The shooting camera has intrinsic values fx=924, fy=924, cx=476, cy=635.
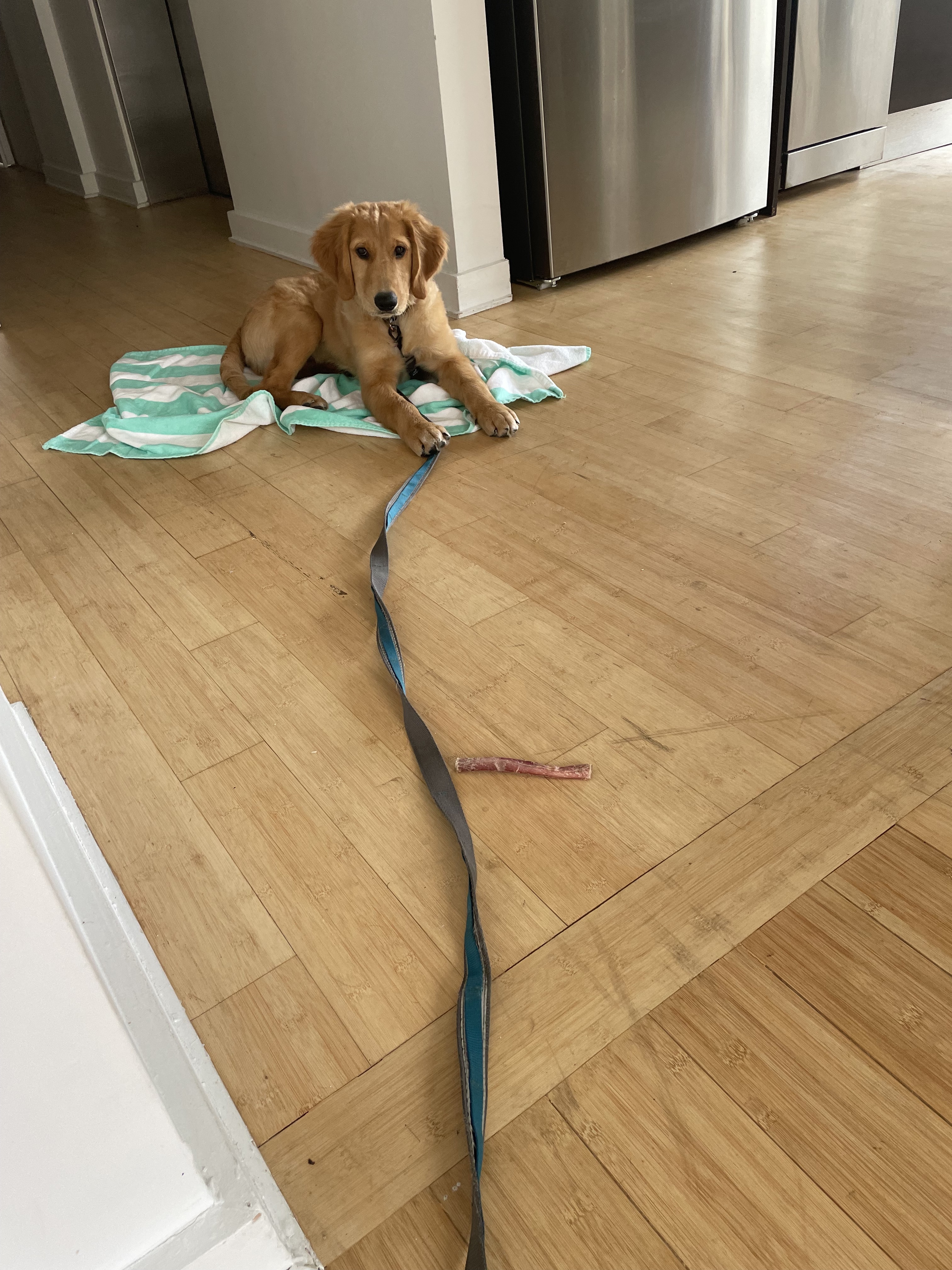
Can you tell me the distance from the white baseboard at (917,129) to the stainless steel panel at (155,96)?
12.3 feet

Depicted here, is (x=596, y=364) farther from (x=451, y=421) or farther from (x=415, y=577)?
(x=415, y=577)

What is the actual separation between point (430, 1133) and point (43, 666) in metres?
1.00

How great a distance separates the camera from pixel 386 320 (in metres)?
2.27

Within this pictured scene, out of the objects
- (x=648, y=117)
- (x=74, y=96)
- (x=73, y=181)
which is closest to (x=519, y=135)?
(x=648, y=117)

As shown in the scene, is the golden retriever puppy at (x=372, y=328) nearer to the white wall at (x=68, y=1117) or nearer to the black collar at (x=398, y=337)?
the black collar at (x=398, y=337)

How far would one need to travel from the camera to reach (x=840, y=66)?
11.7ft

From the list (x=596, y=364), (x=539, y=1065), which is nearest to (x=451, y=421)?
(x=596, y=364)

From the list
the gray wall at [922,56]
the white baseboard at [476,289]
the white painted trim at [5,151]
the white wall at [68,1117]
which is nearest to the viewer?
the white wall at [68,1117]

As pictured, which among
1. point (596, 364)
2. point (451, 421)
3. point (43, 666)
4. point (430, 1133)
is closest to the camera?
point (430, 1133)

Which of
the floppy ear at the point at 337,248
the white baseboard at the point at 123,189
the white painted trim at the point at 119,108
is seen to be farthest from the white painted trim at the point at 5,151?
the floppy ear at the point at 337,248

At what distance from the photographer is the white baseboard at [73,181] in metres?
5.84

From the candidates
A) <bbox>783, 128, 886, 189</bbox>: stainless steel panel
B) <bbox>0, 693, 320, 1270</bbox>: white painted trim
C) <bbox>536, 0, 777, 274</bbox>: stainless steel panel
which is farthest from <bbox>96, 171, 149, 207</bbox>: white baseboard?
<bbox>0, 693, 320, 1270</bbox>: white painted trim

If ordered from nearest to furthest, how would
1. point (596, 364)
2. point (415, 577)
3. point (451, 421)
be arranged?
point (415, 577) → point (451, 421) → point (596, 364)

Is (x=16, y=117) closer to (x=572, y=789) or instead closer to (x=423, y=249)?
(x=423, y=249)
